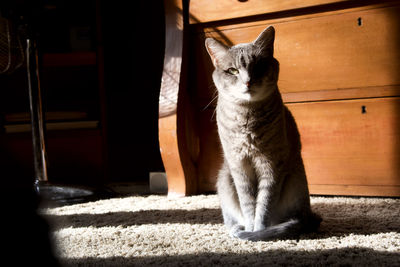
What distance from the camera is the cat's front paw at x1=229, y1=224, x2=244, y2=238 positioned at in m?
0.91

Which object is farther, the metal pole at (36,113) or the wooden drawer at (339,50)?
the metal pole at (36,113)

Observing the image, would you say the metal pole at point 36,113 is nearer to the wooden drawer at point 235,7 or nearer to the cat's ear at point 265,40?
the wooden drawer at point 235,7

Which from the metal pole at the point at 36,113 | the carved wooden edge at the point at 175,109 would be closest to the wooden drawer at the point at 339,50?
the carved wooden edge at the point at 175,109

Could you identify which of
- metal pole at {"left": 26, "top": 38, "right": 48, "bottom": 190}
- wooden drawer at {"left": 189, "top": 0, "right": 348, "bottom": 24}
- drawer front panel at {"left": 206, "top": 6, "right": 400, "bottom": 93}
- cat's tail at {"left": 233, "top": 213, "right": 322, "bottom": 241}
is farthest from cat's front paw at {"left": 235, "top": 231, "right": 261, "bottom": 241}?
metal pole at {"left": 26, "top": 38, "right": 48, "bottom": 190}

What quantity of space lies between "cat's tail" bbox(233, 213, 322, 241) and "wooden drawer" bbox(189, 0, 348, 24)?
766 millimetres

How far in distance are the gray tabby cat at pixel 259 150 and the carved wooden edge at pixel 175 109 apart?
0.46 m

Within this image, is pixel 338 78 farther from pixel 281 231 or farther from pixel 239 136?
pixel 281 231

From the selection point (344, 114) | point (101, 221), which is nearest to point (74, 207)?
point (101, 221)

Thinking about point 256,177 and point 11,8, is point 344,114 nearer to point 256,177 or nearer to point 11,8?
point 256,177

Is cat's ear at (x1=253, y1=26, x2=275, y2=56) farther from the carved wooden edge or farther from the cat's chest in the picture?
the carved wooden edge

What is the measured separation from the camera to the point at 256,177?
3.26ft

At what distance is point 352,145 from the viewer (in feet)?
4.24

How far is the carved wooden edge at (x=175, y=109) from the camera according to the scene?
1.46 meters

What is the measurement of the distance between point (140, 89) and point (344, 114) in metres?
1.19
